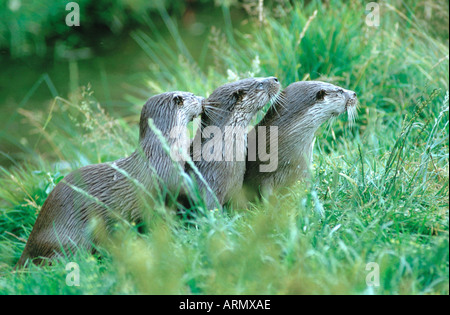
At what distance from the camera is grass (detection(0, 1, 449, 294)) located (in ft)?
7.18

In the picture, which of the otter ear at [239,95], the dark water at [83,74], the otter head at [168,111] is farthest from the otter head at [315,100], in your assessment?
the dark water at [83,74]

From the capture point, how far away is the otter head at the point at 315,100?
3.00 meters

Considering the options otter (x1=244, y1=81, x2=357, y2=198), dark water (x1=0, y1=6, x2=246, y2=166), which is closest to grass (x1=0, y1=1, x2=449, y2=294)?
otter (x1=244, y1=81, x2=357, y2=198)

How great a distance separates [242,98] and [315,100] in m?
0.37

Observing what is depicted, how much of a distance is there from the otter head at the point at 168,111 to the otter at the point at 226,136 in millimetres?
137

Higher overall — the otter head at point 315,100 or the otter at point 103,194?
the otter head at point 315,100

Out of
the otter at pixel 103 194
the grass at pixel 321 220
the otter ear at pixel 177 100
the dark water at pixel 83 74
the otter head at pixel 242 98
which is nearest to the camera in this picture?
the grass at pixel 321 220

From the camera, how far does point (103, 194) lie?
2.79 meters

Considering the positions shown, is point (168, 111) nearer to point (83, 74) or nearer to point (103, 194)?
point (103, 194)

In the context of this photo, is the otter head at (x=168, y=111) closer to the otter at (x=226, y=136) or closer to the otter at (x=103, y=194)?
the otter at (x=103, y=194)

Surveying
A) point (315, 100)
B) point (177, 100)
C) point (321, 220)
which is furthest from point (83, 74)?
point (321, 220)

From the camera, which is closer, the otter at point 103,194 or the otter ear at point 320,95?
the otter at point 103,194

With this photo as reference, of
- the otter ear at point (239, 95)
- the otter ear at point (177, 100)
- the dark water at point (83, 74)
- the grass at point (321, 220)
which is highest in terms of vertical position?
the dark water at point (83, 74)

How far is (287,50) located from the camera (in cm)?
462
